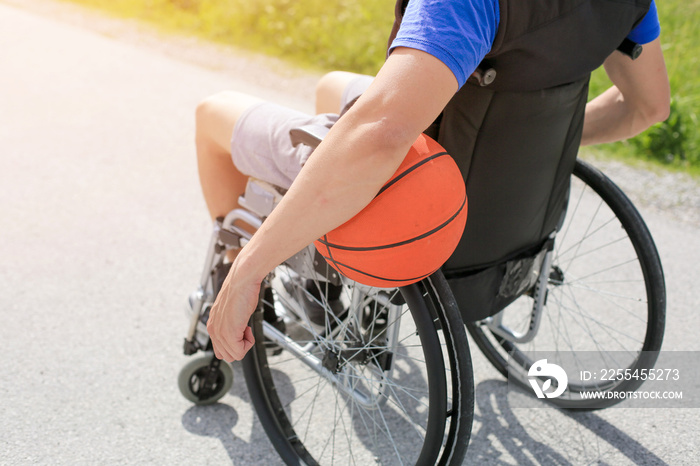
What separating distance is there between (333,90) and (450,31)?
3.60 ft

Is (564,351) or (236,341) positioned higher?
(236,341)

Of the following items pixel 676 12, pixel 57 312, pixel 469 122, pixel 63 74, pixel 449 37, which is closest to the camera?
pixel 449 37

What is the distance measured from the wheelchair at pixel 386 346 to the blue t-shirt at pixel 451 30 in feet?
1.28

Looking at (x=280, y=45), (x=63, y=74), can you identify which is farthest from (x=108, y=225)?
(x=280, y=45)

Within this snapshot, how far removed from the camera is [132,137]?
178 inches

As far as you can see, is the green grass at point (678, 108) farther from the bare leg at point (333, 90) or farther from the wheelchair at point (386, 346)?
the bare leg at point (333, 90)

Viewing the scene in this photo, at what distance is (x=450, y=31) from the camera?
3.75ft

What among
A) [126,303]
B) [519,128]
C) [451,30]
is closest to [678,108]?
[519,128]

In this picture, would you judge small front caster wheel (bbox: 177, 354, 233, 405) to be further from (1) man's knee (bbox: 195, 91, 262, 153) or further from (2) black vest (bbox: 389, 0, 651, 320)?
(2) black vest (bbox: 389, 0, 651, 320)

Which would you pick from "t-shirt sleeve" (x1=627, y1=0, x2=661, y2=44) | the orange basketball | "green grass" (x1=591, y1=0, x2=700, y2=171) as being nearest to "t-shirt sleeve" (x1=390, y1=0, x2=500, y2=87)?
the orange basketball

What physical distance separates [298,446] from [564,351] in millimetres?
1185

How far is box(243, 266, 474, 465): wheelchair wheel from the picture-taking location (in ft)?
4.82

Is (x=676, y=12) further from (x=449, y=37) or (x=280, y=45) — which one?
(x=449, y=37)

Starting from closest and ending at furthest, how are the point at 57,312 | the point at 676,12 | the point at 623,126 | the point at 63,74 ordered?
1. the point at 623,126
2. the point at 57,312
3. the point at 63,74
4. the point at 676,12
